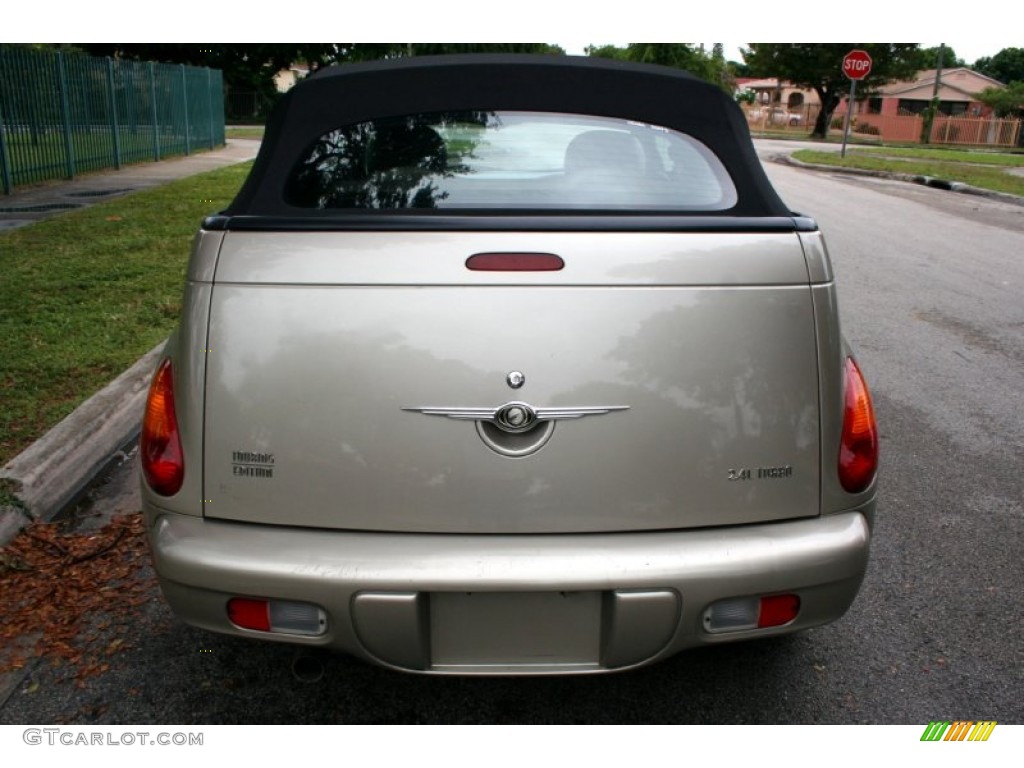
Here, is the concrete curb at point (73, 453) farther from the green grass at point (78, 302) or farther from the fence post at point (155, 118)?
the fence post at point (155, 118)

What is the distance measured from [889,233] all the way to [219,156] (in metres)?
16.1

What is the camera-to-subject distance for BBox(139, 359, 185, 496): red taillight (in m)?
2.19

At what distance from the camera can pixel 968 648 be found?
9.19 feet

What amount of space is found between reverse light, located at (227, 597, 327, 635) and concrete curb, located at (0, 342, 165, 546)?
1.69m

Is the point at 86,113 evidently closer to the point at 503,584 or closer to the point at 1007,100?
the point at 503,584

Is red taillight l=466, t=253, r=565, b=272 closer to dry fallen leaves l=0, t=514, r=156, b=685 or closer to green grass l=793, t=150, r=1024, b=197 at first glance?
dry fallen leaves l=0, t=514, r=156, b=685

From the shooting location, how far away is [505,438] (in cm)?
205

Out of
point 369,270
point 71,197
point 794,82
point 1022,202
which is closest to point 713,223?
point 369,270

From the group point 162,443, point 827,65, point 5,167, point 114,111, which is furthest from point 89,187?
point 827,65

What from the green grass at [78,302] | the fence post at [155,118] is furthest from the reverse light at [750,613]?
the fence post at [155,118]

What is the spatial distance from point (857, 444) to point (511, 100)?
1.35 metres

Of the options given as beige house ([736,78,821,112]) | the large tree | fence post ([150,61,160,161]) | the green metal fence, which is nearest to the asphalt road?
the green metal fence

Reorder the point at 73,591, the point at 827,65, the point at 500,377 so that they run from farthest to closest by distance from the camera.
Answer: the point at 827,65, the point at 73,591, the point at 500,377

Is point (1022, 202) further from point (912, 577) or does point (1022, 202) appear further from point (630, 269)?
point (630, 269)
